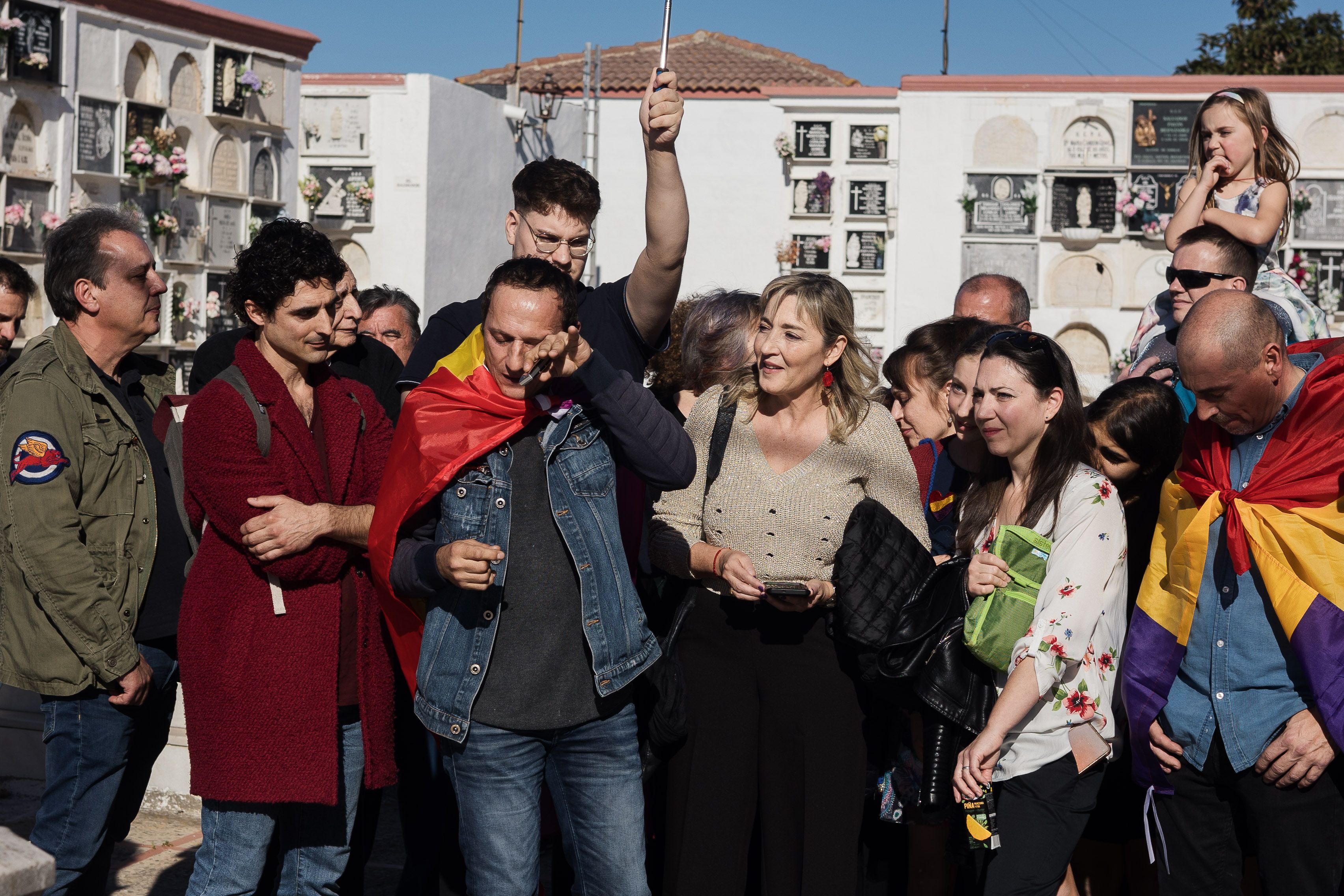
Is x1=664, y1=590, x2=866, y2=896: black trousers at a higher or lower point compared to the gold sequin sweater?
lower

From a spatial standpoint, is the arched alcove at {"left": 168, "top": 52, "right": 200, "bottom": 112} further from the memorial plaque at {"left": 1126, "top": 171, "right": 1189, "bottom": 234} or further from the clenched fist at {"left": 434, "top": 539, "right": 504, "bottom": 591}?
the clenched fist at {"left": 434, "top": 539, "right": 504, "bottom": 591}

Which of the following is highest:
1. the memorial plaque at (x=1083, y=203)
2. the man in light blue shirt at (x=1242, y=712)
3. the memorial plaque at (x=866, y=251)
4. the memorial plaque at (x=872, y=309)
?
the memorial plaque at (x=1083, y=203)

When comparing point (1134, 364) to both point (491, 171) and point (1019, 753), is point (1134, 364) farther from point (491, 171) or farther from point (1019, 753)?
point (491, 171)

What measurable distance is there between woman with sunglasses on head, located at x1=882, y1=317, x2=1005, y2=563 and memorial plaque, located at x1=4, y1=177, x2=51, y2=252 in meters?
6.89

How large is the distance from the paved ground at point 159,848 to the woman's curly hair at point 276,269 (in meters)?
1.89

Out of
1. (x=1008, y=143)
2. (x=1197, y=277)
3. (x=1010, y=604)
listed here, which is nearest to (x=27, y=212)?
(x=1197, y=277)

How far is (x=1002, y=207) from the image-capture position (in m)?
12.9

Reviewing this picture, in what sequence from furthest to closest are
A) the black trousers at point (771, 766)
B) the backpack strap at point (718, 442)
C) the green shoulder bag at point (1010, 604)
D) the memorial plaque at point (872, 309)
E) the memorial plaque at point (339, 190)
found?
the memorial plaque at point (872, 309) < the memorial plaque at point (339, 190) < the backpack strap at point (718, 442) < the black trousers at point (771, 766) < the green shoulder bag at point (1010, 604)

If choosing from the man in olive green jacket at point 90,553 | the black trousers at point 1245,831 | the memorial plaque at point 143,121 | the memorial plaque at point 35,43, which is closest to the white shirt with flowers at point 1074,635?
the black trousers at point 1245,831

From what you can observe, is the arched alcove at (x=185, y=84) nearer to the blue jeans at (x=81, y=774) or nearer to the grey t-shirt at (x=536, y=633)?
the blue jeans at (x=81, y=774)

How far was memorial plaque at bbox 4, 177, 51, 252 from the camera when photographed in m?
8.32

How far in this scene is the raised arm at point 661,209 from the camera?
265 centimetres

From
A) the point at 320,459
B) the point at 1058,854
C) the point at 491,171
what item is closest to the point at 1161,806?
the point at 1058,854

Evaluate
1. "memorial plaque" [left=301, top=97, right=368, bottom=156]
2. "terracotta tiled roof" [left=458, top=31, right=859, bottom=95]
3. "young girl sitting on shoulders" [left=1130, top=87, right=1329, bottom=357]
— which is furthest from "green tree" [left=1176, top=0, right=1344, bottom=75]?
"young girl sitting on shoulders" [left=1130, top=87, right=1329, bottom=357]
